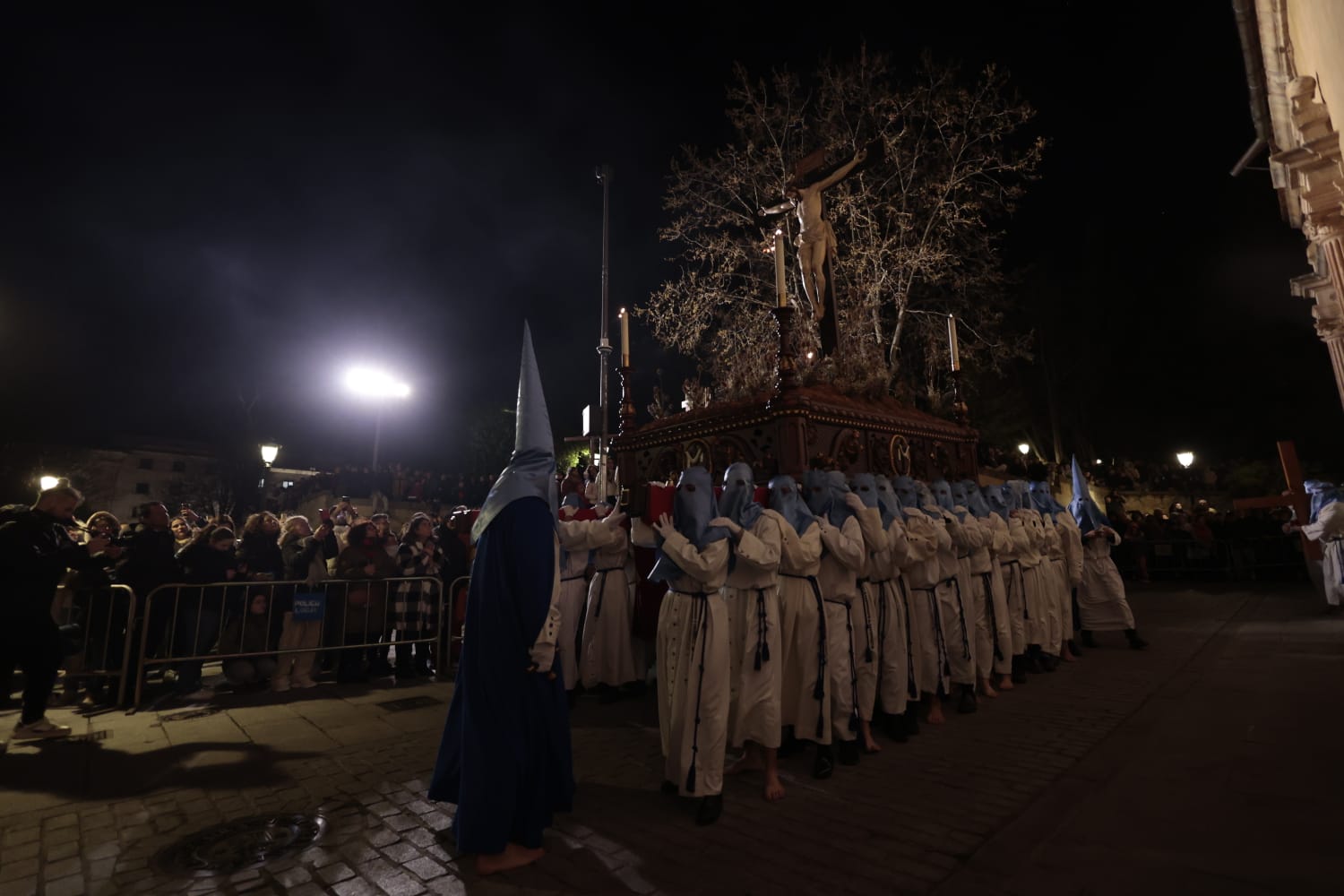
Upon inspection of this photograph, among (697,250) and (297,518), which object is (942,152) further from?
(297,518)

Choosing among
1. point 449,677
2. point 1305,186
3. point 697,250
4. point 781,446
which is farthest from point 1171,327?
point 449,677

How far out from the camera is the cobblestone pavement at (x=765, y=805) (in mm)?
2900

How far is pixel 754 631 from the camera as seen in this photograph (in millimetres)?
4172

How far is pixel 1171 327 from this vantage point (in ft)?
98.1

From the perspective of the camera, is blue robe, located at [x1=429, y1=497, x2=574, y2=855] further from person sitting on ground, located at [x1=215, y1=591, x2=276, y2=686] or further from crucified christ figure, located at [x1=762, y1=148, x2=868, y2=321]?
person sitting on ground, located at [x1=215, y1=591, x2=276, y2=686]

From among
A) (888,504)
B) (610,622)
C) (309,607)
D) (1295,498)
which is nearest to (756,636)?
(888,504)

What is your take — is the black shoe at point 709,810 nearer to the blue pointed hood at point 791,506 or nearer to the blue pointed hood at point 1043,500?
the blue pointed hood at point 791,506

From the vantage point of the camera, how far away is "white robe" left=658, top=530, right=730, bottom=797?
3.68m

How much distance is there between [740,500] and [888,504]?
70.8 inches

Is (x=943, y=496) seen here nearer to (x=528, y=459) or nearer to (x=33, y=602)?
(x=528, y=459)

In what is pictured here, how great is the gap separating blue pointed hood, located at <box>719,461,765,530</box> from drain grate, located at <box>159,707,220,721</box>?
574cm

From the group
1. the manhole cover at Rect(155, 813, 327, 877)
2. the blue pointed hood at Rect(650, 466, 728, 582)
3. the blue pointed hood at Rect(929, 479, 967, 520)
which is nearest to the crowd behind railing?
the manhole cover at Rect(155, 813, 327, 877)

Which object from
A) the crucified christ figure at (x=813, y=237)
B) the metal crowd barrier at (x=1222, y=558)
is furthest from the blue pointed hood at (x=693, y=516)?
the metal crowd barrier at (x=1222, y=558)

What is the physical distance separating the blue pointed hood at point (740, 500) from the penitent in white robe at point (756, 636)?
9 centimetres
